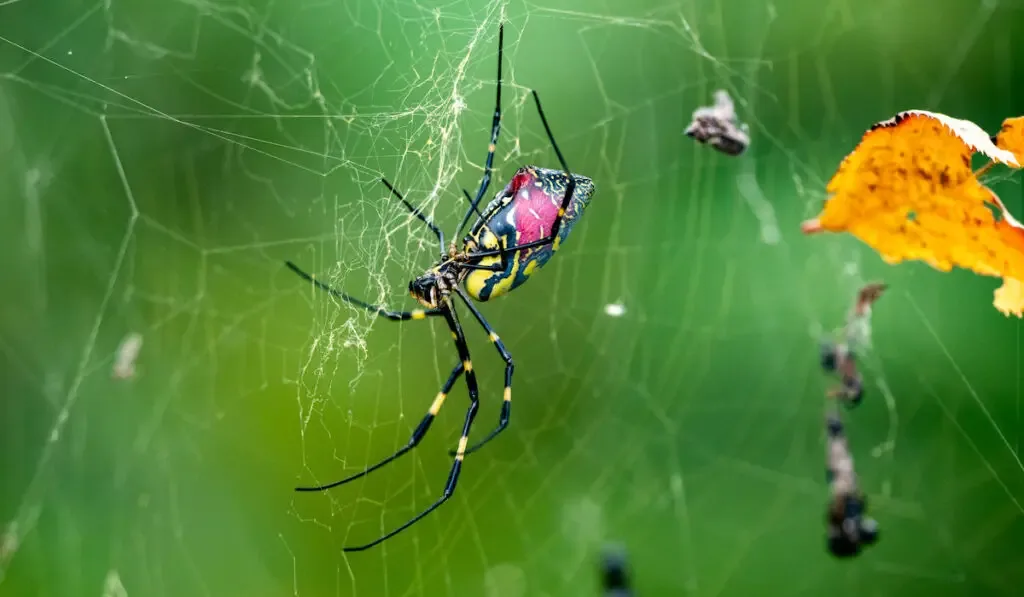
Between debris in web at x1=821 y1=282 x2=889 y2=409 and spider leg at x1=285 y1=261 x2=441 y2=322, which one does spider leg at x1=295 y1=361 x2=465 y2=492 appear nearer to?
spider leg at x1=285 y1=261 x2=441 y2=322

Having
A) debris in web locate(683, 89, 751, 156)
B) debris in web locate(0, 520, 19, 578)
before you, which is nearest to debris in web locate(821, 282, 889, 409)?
debris in web locate(683, 89, 751, 156)

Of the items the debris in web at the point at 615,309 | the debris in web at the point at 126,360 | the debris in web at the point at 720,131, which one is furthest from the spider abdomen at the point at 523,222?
the debris in web at the point at 126,360

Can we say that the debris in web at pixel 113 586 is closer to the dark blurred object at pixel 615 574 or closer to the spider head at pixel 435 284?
the spider head at pixel 435 284

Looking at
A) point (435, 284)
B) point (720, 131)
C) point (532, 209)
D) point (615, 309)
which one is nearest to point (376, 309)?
point (435, 284)

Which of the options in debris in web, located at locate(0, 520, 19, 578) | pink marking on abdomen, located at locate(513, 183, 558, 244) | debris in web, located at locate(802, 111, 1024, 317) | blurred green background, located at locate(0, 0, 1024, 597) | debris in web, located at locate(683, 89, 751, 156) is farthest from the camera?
debris in web, located at locate(0, 520, 19, 578)

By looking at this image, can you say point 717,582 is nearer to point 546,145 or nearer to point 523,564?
point 523,564

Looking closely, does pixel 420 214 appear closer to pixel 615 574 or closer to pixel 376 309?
pixel 376 309
